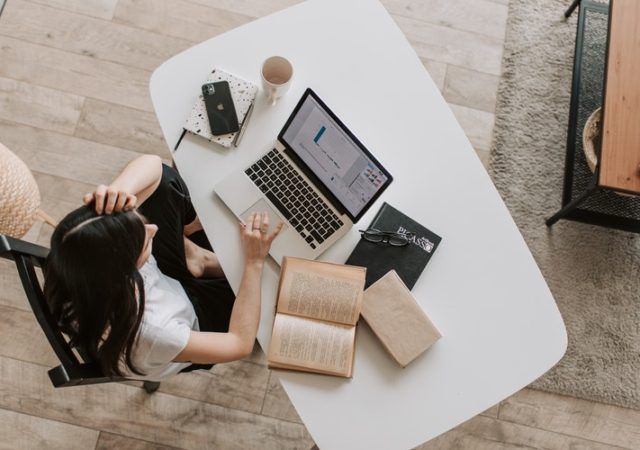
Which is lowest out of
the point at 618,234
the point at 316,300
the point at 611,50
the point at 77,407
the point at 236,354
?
the point at 77,407

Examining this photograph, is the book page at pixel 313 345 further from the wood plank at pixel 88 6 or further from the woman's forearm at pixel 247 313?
the wood plank at pixel 88 6

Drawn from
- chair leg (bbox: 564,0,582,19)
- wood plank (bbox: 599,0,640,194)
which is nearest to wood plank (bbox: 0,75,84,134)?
wood plank (bbox: 599,0,640,194)

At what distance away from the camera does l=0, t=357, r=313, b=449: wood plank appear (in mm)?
1772

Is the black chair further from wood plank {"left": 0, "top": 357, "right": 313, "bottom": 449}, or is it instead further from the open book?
wood plank {"left": 0, "top": 357, "right": 313, "bottom": 449}

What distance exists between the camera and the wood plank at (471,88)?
2107 millimetres

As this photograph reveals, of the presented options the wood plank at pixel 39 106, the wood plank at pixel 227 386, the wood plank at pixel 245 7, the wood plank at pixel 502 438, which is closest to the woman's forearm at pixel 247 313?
the wood plank at pixel 227 386

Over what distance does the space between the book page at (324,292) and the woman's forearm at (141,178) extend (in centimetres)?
40

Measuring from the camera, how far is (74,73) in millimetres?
2047

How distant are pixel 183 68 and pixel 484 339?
97cm

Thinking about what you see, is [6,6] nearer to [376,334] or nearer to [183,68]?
[183,68]

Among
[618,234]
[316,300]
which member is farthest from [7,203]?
[618,234]

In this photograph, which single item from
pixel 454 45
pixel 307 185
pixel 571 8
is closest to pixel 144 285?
pixel 307 185

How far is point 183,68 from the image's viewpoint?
1.35m

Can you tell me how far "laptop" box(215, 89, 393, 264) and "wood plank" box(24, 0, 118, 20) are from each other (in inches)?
48.8
